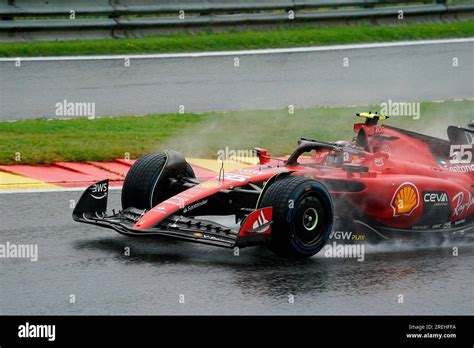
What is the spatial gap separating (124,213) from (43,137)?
429 cm

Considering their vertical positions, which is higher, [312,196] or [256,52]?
[256,52]

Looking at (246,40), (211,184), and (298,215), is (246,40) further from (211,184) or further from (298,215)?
(298,215)

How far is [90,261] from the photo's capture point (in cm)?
973

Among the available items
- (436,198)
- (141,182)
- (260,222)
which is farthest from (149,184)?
(436,198)

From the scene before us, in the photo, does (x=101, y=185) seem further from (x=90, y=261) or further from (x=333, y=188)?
(x=333, y=188)

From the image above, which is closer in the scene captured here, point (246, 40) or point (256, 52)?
point (256, 52)

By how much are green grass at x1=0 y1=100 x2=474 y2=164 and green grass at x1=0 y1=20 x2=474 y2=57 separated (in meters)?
3.48

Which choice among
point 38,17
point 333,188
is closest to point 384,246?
point 333,188

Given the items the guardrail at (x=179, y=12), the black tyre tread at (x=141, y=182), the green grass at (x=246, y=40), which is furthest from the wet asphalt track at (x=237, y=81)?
the black tyre tread at (x=141, y=182)

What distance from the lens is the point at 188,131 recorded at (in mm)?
15008

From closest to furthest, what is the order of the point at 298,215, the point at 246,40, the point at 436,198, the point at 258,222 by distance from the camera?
the point at 258,222 < the point at 298,215 < the point at 436,198 < the point at 246,40

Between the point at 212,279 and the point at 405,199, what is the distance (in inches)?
81.9

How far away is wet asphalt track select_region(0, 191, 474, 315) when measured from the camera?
850 centimetres
